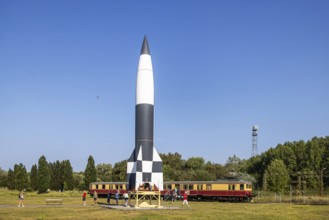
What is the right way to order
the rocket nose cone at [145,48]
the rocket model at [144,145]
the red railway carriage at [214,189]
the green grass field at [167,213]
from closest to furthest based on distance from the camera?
the green grass field at [167,213] < the rocket model at [144,145] < the rocket nose cone at [145,48] < the red railway carriage at [214,189]

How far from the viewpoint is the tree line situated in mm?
60750

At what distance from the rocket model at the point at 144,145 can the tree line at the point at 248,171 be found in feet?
77.8

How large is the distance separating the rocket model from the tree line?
77.8 feet

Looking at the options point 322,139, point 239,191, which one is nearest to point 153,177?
point 239,191

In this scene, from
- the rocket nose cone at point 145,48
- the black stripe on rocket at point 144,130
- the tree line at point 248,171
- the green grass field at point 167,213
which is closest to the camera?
the green grass field at point 167,213

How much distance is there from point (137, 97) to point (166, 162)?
63767mm

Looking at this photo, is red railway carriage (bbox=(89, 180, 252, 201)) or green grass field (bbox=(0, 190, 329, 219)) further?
red railway carriage (bbox=(89, 180, 252, 201))

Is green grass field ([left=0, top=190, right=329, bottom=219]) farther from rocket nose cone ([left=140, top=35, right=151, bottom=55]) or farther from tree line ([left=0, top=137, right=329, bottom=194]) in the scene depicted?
tree line ([left=0, top=137, right=329, bottom=194])

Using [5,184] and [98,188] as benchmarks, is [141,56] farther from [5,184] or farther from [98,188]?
[5,184]

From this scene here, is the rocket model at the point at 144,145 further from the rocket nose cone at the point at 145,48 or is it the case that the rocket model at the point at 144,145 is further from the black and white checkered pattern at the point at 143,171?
the rocket nose cone at the point at 145,48

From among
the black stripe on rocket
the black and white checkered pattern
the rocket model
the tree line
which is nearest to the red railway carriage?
the tree line

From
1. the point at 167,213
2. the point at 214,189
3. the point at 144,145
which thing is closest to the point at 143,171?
the point at 144,145

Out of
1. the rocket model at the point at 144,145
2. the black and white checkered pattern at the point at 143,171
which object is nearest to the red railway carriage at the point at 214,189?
the black and white checkered pattern at the point at 143,171

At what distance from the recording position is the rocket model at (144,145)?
34.9 meters
